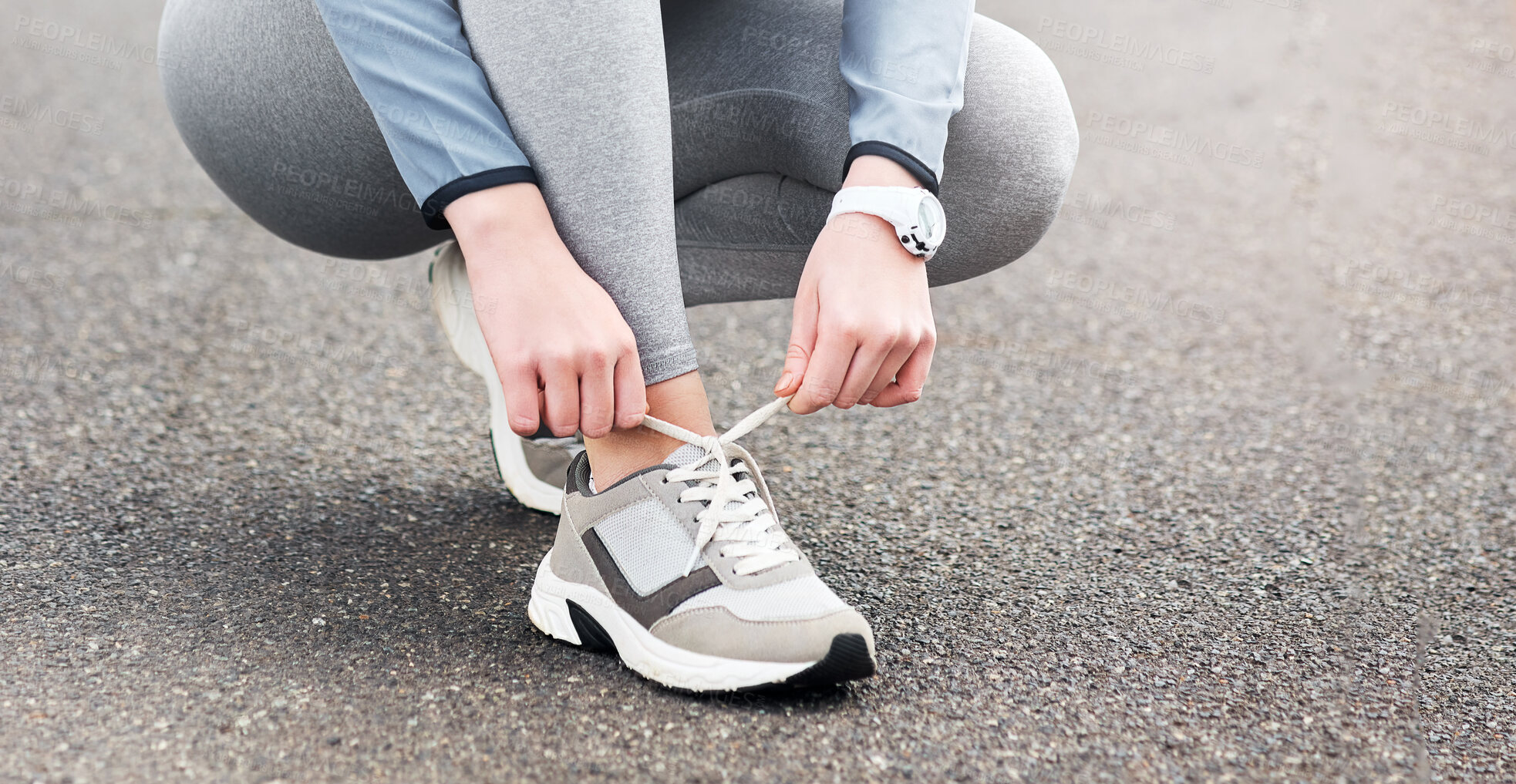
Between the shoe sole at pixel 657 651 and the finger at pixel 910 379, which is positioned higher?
the finger at pixel 910 379

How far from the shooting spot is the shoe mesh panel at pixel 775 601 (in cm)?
90

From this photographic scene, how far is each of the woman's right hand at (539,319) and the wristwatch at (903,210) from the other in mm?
217

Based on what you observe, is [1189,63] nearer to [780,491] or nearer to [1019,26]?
[1019,26]

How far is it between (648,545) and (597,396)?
0.51 ft

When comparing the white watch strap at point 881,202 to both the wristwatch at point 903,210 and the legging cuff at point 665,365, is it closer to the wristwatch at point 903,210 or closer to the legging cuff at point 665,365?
the wristwatch at point 903,210

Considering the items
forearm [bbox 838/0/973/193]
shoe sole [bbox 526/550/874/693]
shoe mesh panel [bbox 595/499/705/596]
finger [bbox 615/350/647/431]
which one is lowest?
shoe sole [bbox 526/550/874/693]

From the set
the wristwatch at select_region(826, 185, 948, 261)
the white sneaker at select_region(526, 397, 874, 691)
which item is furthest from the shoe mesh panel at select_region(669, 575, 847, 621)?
the wristwatch at select_region(826, 185, 948, 261)

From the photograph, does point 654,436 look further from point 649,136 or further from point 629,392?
point 649,136

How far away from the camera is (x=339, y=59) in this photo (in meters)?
1.09

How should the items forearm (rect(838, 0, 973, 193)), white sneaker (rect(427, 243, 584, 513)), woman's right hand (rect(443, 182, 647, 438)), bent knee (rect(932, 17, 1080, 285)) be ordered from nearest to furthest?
woman's right hand (rect(443, 182, 647, 438)), forearm (rect(838, 0, 973, 193)), bent knee (rect(932, 17, 1080, 285)), white sneaker (rect(427, 243, 584, 513))

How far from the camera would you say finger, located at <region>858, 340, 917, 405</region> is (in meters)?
0.90

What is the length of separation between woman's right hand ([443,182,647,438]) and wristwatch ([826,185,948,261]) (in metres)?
0.22

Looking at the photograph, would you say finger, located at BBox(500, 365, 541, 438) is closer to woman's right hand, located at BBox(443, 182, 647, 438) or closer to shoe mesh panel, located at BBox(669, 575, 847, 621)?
woman's right hand, located at BBox(443, 182, 647, 438)

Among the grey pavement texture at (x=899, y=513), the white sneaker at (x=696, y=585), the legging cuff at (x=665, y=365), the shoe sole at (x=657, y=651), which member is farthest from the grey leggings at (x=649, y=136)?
the grey pavement texture at (x=899, y=513)
